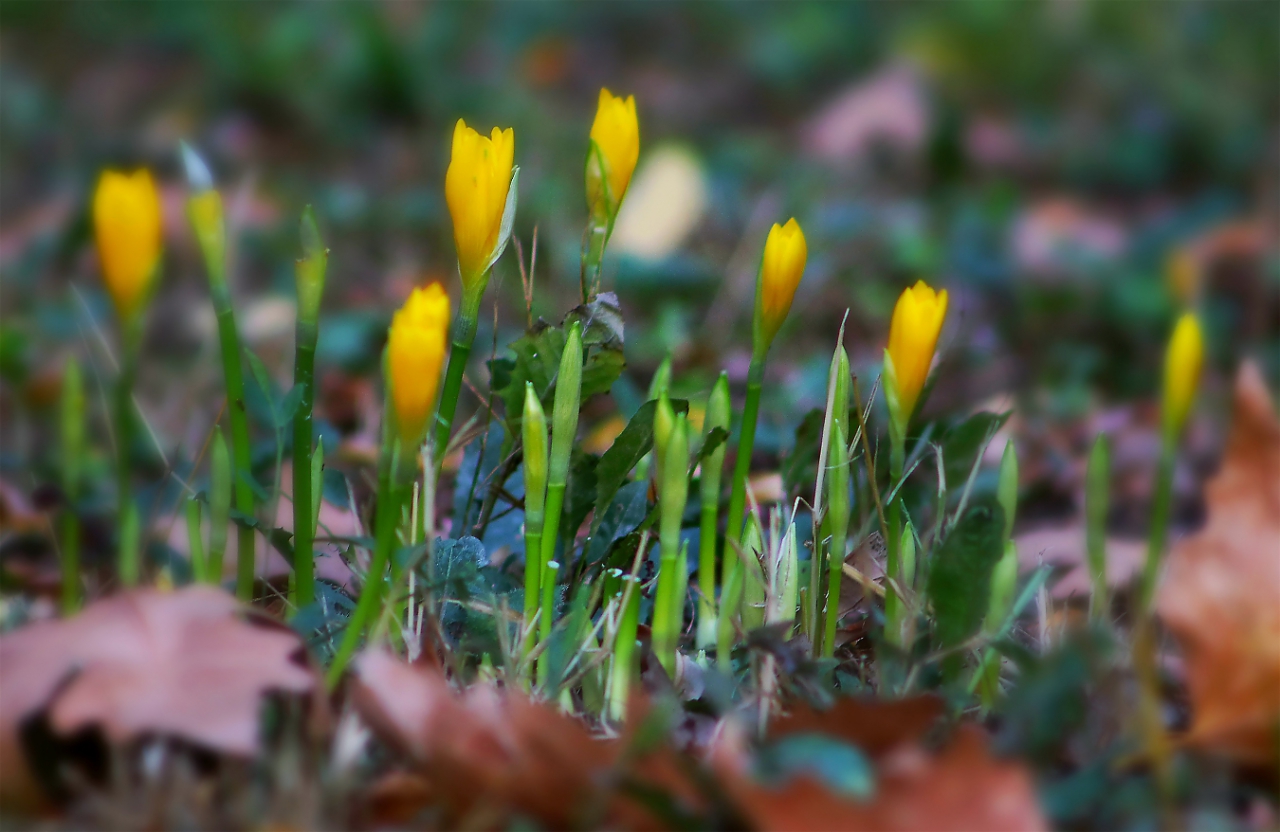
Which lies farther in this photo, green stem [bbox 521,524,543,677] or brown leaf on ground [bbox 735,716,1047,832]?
green stem [bbox 521,524,543,677]

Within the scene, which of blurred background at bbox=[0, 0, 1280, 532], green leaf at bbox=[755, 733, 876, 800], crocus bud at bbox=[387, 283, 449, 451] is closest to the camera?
green leaf at bbox=[755, 733, 876, 800]

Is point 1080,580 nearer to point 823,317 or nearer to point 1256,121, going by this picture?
point 823,317

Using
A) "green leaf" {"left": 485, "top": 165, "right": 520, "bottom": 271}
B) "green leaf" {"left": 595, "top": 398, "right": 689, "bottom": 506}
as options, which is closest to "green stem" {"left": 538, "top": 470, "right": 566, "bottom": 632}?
"green leaf" {"left": 595, "top": 398, "right": 689, "bottom": 506}

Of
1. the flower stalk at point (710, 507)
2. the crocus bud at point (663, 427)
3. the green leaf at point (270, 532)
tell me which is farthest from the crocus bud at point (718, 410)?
the green leaf at point (270, 532)

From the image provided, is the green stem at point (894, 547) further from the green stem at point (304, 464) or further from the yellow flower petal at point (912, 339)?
the green stem at point (304, 464)

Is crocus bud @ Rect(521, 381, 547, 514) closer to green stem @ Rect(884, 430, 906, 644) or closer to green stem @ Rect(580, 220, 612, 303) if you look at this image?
green stem @ Rect(580, 220, 612, 303)

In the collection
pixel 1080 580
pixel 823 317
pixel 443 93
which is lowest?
pixel 1080 580

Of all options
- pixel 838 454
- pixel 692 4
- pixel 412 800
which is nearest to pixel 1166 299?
pixel 838 454
